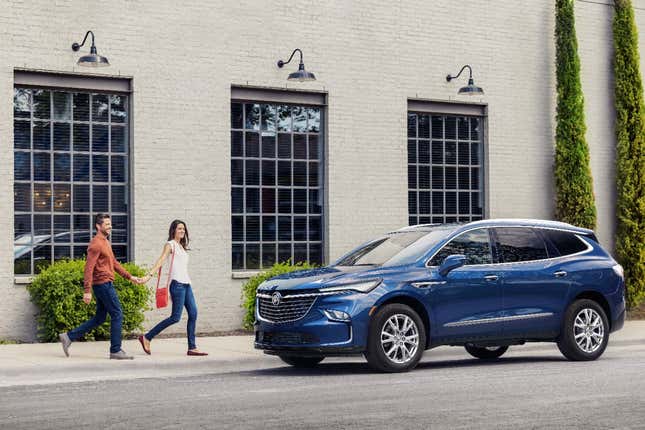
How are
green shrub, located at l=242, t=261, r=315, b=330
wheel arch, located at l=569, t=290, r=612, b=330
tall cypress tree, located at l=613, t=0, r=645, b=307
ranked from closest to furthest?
wheel arch, located at l=569, t=290, r=612, b=330 < green shrub, located at l=242, t=261, r=315, b=330 < tall cypress tree, located at l=613, t=0, r=645, b=307

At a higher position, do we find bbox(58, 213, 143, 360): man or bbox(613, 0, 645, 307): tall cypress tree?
bbox(613, 0, 645, 307): tall cypress tree

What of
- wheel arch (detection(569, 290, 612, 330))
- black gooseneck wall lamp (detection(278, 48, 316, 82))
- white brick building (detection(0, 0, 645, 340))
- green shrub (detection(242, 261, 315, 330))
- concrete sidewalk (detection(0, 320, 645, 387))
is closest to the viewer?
concrete sidewalk (detection(0, 320, 645, 387))

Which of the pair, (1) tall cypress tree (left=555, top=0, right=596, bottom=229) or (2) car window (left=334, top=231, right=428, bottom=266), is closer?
(2) car window (left=334, top=231, right=428, bottom=266)

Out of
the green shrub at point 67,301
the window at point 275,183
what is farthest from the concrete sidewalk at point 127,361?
the window at point 275,183

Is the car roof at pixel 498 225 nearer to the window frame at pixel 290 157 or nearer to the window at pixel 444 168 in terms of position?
the window frame at pixel 290 157

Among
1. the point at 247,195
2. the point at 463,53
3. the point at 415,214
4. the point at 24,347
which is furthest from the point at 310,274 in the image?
the point at 463,53

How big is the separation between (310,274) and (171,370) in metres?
2.13

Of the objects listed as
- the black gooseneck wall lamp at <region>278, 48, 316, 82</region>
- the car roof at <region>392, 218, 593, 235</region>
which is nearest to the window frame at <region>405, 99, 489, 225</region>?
the black gooseneck wall lamp at <region>278, 48, 316, 82</region>

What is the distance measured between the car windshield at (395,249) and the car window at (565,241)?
1473 mm

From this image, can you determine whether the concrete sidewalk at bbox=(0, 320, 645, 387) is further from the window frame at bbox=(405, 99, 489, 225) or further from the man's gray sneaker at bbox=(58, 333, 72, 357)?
the window frame at bbox=(405, 99, 489, 225)

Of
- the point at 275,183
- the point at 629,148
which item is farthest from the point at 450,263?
the point at 629,148

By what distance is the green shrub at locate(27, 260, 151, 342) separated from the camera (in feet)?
53.5

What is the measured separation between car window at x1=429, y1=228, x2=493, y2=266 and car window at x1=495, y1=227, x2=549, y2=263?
0.63 feet

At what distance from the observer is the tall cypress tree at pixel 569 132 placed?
72.3 ft
